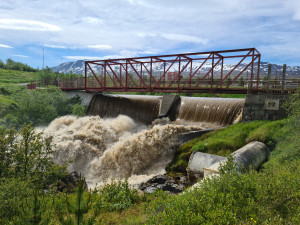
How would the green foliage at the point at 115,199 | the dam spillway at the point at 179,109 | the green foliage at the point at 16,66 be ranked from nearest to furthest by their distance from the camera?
1. the green foliage at the point at 115,199
2. the dam spillway at the point at 179,109
3. the green foliage at the point at 16,66

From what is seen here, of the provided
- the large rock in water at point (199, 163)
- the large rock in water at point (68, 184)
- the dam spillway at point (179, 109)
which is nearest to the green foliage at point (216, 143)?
the large rock in water at point (199, 163)

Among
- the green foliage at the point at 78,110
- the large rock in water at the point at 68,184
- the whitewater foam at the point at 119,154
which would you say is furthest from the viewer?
the green foliage at the point at 78,110

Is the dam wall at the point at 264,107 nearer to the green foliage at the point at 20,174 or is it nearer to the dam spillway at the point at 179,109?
the dam spillway at the point at 179,109

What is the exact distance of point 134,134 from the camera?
56.1ft

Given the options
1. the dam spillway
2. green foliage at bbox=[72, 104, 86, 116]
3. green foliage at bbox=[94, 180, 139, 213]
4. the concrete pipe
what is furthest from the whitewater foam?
green foliage at bbox=[72, 104, 86, 116]

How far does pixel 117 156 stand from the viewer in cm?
1507

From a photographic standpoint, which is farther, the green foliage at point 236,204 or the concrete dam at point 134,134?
the concrete dam at point 134,134

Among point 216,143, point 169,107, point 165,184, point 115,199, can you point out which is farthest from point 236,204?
point 169,107

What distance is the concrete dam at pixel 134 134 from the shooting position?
14562 mm

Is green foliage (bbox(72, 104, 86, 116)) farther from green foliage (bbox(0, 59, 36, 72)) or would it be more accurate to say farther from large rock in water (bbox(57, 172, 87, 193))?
green foliage (bbox(0, 59, 36, 72))

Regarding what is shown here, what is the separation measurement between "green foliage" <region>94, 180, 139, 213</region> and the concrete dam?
135cm

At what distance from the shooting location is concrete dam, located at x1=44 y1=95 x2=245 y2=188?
14562mm

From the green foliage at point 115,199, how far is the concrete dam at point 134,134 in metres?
1.35

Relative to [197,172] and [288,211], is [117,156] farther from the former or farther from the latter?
[288,211]
